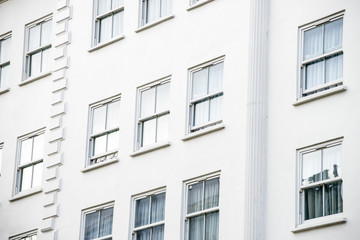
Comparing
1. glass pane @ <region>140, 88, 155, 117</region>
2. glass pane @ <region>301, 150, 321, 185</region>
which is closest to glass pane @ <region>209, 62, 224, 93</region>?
glass pane @ <region>140, 88, 155, 117</region>

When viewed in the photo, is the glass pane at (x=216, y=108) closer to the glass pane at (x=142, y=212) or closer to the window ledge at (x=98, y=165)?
the glass pane at (x=142, y=212)

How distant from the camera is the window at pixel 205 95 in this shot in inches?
1423

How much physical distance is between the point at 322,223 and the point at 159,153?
633 centimetres

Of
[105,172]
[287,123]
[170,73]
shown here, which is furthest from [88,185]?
[287,123]

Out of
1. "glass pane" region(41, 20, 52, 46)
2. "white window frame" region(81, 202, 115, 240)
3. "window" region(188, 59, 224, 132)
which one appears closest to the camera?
"window" region(188, 59, 224, 132)

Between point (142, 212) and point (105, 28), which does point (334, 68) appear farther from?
point (105, 28)

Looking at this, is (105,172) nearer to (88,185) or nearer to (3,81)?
(88,185)

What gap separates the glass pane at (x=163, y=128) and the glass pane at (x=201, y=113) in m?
1.00

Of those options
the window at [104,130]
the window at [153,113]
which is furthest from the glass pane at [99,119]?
the window at [153,113]

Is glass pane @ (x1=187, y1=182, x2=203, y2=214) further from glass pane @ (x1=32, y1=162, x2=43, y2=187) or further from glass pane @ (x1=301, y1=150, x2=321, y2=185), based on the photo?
glass pane @ (x1=32, y1=162, x2=43, y2=187)

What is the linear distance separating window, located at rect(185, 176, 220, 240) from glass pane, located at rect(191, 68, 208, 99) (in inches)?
99.6

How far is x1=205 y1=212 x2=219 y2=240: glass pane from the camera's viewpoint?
34681 mm

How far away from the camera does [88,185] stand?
3844cm

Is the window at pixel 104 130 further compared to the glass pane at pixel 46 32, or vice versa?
the glass pane at pixel 46 32
